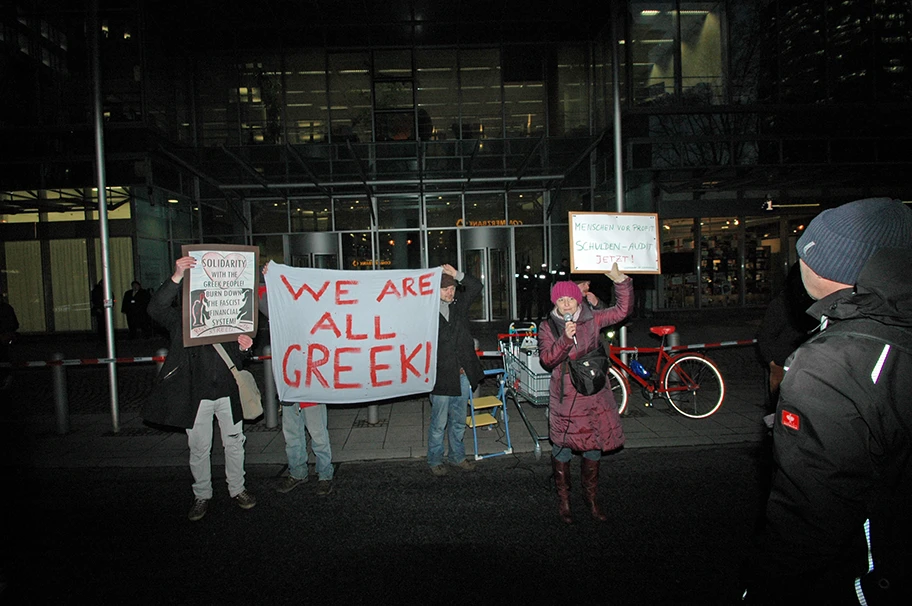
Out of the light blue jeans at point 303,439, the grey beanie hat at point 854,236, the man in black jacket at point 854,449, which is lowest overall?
the light blue jeans at point 303,439

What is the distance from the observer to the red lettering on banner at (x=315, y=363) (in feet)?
16.2

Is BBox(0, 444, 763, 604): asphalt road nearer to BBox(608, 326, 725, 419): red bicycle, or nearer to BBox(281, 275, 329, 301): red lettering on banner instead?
BBox(608, 326, 725, 419): red bicycle

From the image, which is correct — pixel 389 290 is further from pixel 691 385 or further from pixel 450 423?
pixel 691 385

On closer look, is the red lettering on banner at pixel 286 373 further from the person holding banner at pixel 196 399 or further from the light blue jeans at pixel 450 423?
the light blue jeans at pixel 450 423

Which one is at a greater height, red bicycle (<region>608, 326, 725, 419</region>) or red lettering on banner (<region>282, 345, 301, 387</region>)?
red lettering on banner (<region>282, 345, 301, 387</region>)

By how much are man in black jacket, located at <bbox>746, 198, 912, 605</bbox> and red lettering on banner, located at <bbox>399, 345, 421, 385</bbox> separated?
12.5ft

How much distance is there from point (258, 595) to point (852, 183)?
73.0 ft

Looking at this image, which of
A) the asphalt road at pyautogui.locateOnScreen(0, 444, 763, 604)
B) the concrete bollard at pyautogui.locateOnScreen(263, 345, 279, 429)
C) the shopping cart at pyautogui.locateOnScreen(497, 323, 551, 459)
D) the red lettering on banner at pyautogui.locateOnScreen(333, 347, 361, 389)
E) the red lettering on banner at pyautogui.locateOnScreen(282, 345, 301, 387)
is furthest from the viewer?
the concrete bollard at pyautogui.locateOnScreen(263, 345, 279, 429)

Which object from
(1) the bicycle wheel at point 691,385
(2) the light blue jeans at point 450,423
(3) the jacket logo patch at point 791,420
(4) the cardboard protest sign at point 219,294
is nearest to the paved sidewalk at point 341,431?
(1) the bicycle wheel at point 691,385

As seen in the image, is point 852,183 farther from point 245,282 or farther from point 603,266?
point 245,282

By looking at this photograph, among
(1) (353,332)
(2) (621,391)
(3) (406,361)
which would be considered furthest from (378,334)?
(2) (621,391)

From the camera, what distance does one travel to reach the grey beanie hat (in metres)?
1.59

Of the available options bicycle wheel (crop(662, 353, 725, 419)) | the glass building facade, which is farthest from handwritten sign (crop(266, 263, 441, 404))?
the glass building facade

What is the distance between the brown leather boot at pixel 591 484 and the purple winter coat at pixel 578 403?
184 mm
